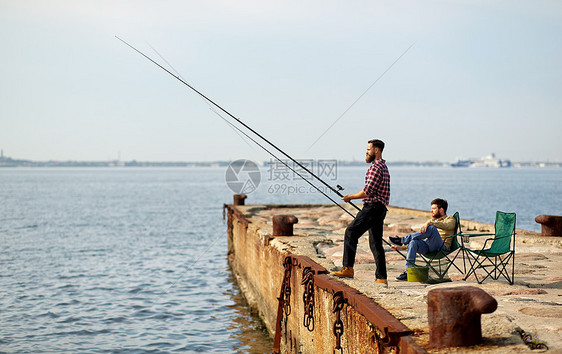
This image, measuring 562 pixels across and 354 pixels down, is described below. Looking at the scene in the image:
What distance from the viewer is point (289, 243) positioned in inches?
387

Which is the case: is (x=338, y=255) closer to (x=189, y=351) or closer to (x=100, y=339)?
(x=189, y=351)

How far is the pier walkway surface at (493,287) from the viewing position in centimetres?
420

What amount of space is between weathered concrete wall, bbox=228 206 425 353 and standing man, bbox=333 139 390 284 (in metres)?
0.39

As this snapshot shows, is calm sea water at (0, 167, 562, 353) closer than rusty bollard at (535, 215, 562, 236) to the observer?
No

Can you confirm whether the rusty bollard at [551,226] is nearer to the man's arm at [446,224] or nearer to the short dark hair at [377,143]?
the man's arm at [446,224]

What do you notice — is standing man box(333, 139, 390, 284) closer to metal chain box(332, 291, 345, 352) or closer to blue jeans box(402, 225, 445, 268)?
blue jeans box(402, 225, 445, 268)

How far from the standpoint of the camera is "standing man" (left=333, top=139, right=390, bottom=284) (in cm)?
693

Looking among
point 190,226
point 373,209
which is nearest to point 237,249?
point 373,209

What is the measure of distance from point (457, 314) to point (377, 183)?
3256 mm

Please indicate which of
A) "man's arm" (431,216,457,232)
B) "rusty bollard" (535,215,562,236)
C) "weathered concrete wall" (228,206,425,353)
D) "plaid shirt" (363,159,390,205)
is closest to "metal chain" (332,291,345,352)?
"weathered concrete wall" (228,206,425,353)

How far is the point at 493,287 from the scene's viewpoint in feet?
22.3

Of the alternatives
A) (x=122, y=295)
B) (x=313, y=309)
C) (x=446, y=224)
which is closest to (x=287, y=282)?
(x=313, y=309)

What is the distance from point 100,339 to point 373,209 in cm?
705

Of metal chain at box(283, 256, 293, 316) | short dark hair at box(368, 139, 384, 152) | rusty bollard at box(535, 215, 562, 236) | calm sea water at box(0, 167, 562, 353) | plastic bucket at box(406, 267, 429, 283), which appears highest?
short dark hair at box(368, 139, 384, 152)
